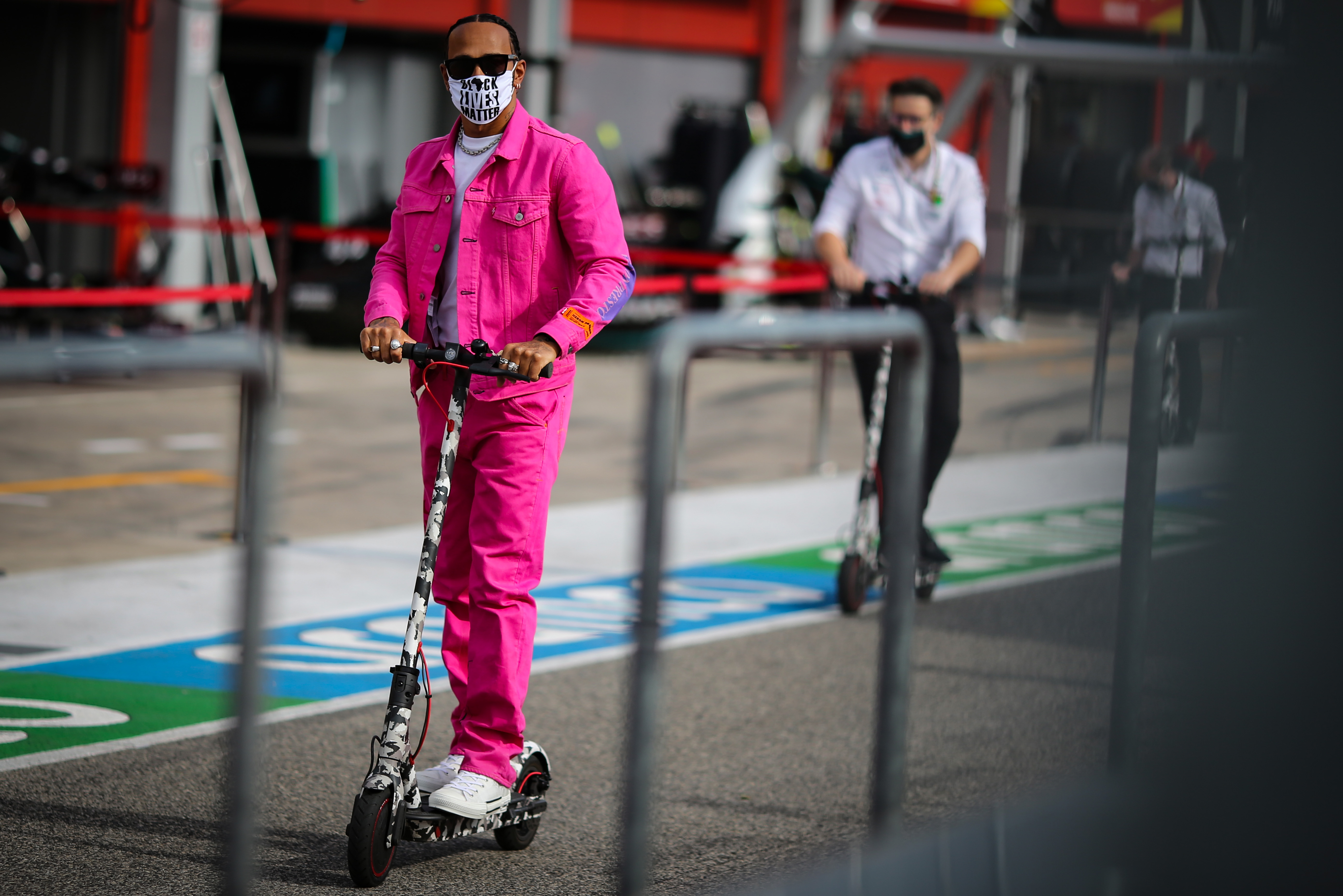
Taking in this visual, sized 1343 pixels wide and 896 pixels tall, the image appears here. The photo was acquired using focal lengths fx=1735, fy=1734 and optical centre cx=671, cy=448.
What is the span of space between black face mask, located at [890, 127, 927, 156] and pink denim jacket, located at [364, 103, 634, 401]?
326 cm

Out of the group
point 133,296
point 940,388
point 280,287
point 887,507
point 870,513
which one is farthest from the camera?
point 133,296

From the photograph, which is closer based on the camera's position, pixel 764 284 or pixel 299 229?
pixel 764 284

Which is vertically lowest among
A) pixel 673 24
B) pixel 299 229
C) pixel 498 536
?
pixel 498 536

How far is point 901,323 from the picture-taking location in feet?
10.4

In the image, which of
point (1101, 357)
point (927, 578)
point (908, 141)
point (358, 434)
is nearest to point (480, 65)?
point (908, 141)

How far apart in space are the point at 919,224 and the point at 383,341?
3.79 m

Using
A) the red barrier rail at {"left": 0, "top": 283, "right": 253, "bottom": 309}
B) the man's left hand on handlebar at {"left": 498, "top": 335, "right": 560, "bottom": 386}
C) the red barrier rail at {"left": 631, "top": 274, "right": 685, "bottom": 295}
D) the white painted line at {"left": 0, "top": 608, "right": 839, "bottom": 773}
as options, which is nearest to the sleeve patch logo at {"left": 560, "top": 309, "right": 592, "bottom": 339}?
the man's left hand on handlebar at {"left": 498, "top": 335, "right": 560, "bottom": 386}

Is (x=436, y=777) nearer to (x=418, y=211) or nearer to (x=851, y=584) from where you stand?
(x=418, y=211)

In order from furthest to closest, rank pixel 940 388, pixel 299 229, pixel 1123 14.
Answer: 1. pixel 299 229
2. pixel 1123 14
3. pixel 940 388

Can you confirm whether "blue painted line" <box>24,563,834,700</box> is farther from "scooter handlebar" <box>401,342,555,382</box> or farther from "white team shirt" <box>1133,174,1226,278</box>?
"white team shirt" <box>1133,174,1226,278</box>

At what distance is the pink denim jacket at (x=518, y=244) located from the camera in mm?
4094

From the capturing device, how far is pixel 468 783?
160 inches

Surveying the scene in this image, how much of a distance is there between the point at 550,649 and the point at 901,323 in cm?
364

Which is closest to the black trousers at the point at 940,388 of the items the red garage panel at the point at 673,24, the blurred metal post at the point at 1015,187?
the blurred metal post at the point at 1015,187
